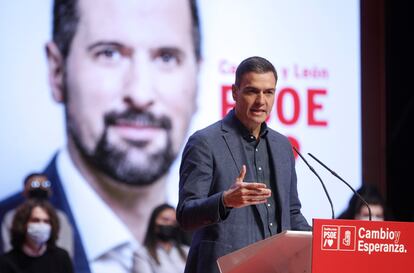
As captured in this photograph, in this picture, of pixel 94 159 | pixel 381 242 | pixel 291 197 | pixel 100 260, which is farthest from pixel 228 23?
Answer: pixel 381 242

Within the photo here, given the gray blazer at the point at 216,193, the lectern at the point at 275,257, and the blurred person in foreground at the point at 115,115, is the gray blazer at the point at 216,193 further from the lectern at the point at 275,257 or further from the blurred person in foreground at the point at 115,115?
the blurred person in foreground at the point at 115,115

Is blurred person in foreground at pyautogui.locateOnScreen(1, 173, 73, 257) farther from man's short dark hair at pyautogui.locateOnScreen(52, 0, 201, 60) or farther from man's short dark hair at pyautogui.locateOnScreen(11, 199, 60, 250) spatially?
man's short dark hair at pyautogui.locateOnScreen(52, 0, 201, 60)

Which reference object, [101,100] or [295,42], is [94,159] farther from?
[295,42]

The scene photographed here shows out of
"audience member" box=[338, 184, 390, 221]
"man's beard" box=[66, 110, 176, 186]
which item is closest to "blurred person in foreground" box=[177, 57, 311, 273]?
"man's beard" box=[66, 110, 176, 186]

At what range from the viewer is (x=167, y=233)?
200 inches

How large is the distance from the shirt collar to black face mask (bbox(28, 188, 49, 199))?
0.13m

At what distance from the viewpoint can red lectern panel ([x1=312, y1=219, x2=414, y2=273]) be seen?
2.25 m

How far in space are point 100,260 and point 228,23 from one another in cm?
172

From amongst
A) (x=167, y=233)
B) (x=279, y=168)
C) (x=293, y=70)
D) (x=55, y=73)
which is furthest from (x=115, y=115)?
(x=279, y=168)

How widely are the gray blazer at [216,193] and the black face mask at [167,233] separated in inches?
90.6

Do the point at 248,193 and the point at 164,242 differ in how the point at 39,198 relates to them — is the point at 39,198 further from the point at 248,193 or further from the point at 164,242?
the point at 248,193

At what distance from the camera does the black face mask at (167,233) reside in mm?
5048

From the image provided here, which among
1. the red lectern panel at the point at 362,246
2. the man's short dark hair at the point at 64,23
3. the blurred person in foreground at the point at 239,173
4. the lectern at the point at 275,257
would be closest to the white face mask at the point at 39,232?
the man's short dark hair at the point at 64,23

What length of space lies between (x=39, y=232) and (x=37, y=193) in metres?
0.23
